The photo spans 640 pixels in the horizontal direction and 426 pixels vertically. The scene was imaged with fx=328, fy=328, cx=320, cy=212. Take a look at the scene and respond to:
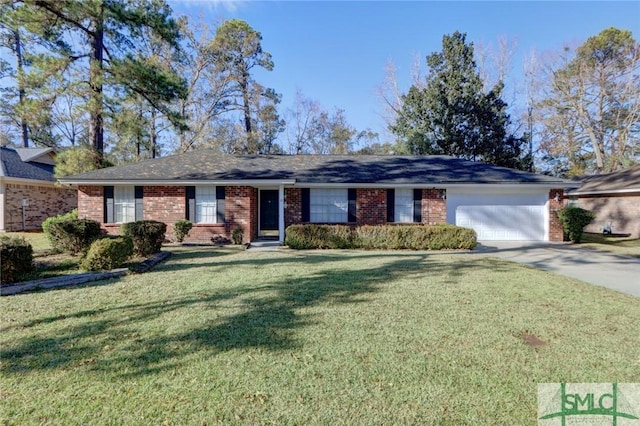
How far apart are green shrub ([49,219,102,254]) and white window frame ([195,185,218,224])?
470 centimetres

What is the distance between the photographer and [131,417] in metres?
2.53

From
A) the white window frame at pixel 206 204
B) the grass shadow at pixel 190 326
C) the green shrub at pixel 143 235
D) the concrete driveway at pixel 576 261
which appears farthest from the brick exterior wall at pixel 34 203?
the concrete driveway at pixel 576 261

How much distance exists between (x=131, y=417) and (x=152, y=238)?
7718 mm

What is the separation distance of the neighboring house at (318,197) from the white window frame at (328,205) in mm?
43

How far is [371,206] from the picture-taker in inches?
552

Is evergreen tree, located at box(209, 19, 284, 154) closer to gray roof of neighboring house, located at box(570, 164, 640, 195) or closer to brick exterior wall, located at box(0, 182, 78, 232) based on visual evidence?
brick exterior wall, located at box(0, 182, 78, 232)

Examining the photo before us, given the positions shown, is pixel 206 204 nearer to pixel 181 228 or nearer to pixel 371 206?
pixel 181 228

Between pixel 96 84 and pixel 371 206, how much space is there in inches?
462

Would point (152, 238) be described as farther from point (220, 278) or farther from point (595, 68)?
point (595, 68)

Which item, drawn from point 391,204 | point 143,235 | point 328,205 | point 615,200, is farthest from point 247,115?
point 615,200

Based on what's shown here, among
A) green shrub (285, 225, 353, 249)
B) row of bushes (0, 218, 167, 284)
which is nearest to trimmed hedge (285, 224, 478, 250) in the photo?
green shrub (285, 225, 353, 249)

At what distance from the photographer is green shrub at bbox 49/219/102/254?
8.73 meters

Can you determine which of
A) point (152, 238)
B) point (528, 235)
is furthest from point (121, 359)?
point (528, 235)

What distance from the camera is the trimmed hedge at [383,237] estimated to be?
11.5 metres
